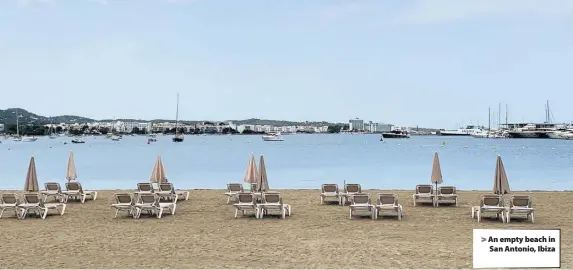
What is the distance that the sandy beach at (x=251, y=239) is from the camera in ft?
29.8

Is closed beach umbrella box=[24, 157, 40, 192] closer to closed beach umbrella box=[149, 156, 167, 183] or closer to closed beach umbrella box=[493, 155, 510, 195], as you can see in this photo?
closed beach umbrella box=[149, 156, 167, 183]

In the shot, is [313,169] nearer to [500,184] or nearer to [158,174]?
[158,174]

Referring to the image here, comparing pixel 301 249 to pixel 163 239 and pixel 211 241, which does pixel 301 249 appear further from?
pixel 163 239

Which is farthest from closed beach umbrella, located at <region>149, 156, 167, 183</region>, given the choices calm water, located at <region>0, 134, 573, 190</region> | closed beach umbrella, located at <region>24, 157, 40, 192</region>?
calm water, located at <region>0, 134, 573, 190</region>

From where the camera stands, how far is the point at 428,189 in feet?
54.8

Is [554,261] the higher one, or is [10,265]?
[554,261]

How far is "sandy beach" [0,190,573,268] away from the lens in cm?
908

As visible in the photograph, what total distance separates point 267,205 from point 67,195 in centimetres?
656

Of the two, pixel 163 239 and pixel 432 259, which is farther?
pixel 163 239

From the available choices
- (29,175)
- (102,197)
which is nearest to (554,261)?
(29,175)
